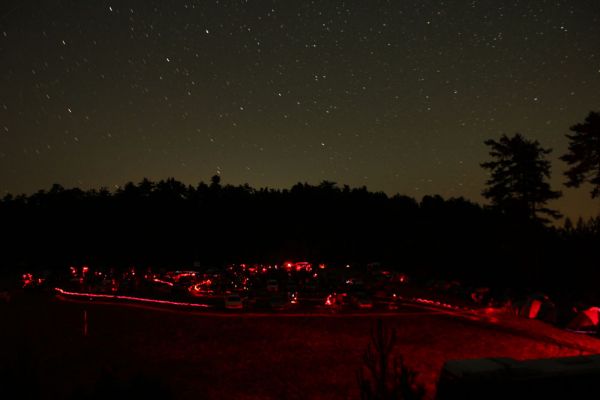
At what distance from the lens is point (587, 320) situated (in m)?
21.0

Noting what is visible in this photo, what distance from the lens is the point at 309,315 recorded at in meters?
27.3

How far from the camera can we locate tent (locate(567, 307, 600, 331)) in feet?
67.9

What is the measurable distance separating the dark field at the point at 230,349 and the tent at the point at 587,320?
95 cm

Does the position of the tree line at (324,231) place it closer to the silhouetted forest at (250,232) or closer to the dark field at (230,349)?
the silhouetted forest at (250,232)

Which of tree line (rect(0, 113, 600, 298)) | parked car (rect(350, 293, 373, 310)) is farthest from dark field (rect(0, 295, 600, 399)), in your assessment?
tree line (rect(0, 113, 600, 298))

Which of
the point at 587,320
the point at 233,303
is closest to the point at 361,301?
the point at 233,303

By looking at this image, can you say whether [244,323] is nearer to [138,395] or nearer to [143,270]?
[138,395]

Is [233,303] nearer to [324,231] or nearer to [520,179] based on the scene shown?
[520,179]

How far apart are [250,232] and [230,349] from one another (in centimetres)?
6148

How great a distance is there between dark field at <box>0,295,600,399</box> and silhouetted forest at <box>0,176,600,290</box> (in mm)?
23297

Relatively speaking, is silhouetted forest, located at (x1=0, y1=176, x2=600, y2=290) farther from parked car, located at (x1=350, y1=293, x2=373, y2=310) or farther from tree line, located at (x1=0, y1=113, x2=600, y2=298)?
parked car, located at (x1=350, y1=293, x2=373, y2=310)

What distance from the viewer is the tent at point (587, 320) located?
67.9ft

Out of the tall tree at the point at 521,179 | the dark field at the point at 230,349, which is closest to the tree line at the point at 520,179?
the tall tree at the point at 521,179

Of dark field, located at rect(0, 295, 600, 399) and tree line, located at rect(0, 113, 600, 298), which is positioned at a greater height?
tree line, located at rect(0, 113, 600, 298)
